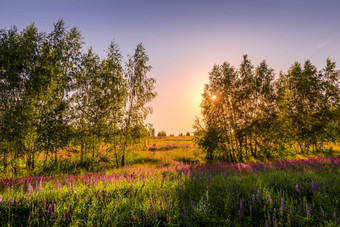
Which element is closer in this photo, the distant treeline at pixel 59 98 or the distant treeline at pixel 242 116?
the distant treeline at pixel 59 98

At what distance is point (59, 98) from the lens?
11.1 metres

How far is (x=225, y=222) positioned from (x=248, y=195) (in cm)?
139

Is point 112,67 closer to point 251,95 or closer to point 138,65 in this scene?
point 138,65

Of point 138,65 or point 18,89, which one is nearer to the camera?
point 18,89

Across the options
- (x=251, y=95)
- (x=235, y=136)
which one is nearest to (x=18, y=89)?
(x=235, y=136)

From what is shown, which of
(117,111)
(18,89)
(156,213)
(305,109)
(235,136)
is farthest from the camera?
(305,109)

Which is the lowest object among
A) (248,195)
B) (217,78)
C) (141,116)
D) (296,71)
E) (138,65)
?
(248,195)

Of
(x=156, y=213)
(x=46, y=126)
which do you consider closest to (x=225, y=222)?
(x=156, y=213)

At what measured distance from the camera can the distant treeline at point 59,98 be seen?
8.78 m

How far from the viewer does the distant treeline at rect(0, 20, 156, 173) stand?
346 inches

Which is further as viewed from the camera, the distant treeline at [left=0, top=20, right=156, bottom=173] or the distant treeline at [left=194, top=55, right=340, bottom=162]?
the distant treeline at [left=194, top=55, right=340, bottom=162]

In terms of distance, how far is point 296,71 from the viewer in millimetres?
21781

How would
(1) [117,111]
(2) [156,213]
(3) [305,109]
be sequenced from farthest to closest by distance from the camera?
(3) [305,109] → (1) [117,111] → (2) [156,213]

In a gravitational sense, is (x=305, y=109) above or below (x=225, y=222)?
above
